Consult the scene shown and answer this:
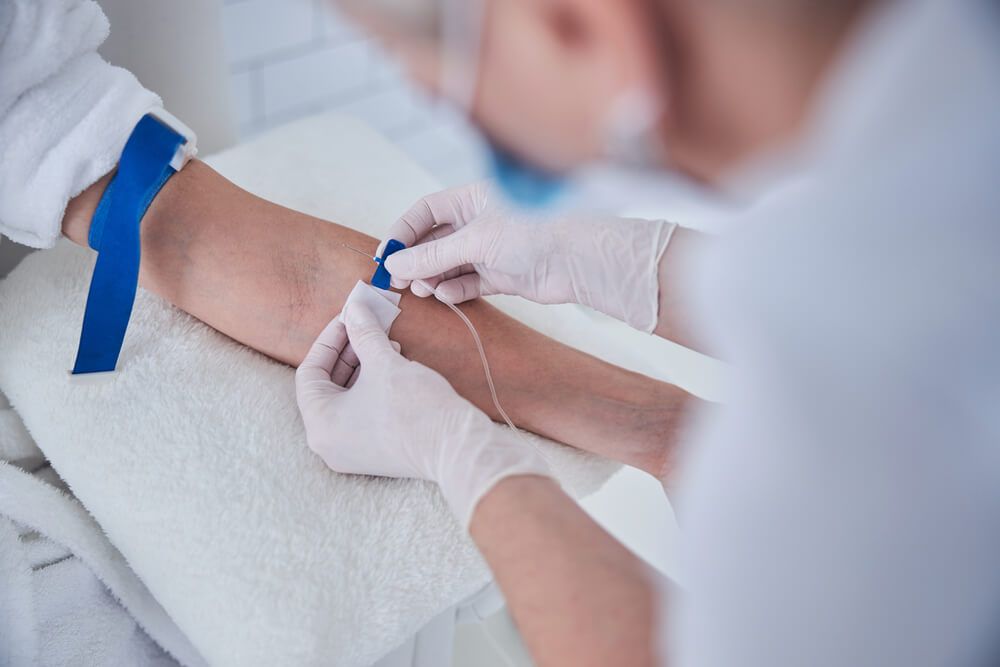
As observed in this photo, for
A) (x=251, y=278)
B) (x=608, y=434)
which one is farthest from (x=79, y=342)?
(x=608, y=434)

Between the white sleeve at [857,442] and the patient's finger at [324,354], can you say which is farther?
the patient's finger at [324,354]

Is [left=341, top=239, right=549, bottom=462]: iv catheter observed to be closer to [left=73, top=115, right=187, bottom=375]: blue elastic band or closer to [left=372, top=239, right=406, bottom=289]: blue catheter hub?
[left=372, top=239, right=406, bottom=289]: blue catheter hub

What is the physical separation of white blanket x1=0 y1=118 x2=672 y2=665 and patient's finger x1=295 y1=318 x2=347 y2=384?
4 centimetres

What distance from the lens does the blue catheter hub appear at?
988 mm

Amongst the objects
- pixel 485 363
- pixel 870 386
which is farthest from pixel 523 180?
pixel 485 363

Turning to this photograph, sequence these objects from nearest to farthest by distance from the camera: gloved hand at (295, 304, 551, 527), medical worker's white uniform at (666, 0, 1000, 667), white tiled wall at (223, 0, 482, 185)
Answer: medical worker's white uniform at (666, 0, 1000, 667) → gloved hand at (295, 304, 551, 527) → white tiled wall at (223, 0, 482, 185)

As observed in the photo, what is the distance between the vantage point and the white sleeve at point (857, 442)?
1.39 feet

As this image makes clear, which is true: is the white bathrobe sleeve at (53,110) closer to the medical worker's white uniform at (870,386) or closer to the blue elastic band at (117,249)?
the blue elastic band at (117,249)

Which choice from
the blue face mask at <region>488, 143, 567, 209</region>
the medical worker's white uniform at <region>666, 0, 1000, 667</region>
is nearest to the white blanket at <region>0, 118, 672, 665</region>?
the medical worker's white uniform at <region>666, 0, 1000, 667</region>

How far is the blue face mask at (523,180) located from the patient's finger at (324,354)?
1.74ft

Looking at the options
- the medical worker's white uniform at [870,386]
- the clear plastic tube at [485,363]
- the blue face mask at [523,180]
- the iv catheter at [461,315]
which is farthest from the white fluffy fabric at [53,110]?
the medical worker's white uniform at [870,386]

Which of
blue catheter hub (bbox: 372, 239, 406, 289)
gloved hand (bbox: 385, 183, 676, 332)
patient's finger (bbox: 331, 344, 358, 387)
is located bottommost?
patient's finger (bbox: 331, 344, 358, 387)

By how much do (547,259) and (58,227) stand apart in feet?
2.02

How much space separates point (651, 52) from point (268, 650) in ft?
2.20
